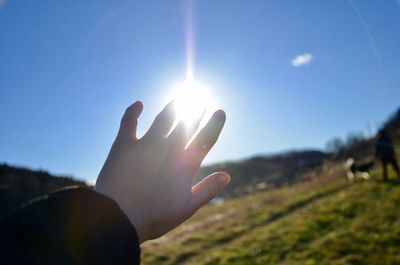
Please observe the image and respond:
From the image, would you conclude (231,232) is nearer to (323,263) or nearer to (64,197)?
(323,263)

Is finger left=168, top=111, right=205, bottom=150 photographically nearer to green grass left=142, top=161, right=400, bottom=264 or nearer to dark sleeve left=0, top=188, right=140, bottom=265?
dark sleeve left=0, top=188, right=140, bottom=265

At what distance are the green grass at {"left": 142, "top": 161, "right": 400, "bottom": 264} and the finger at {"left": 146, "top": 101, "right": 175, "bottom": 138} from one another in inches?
327

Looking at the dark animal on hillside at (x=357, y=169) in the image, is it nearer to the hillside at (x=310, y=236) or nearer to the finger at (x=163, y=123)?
the hillside at (x=310, y=236)

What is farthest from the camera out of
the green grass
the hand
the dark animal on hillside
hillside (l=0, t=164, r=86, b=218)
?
the dark animal on hillside

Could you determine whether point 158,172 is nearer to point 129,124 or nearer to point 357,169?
point 129,124

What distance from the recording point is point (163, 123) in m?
1.80

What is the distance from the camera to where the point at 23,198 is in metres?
16.8

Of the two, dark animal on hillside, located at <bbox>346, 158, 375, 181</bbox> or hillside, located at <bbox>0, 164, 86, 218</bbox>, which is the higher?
hillside, located at <bbox>0, 164, 86, 218</bbox>

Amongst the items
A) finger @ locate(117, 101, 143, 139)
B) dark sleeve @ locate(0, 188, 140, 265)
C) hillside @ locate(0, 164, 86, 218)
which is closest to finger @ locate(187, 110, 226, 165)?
finger @ locate(117, 101, 143, 139)

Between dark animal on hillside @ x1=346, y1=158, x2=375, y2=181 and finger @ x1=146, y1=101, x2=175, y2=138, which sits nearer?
finger @ x1=146, y1=101, x2=175, y2=138

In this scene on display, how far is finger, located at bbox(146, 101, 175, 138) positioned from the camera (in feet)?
5.90

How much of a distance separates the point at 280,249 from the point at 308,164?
30872 millimetres

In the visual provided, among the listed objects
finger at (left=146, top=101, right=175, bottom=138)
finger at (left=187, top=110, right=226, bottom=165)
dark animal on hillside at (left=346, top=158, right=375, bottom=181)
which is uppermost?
finger at (left=146, top=101, right=175, bottom=138)

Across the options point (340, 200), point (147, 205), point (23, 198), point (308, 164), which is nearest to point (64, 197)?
point (147, 205)
